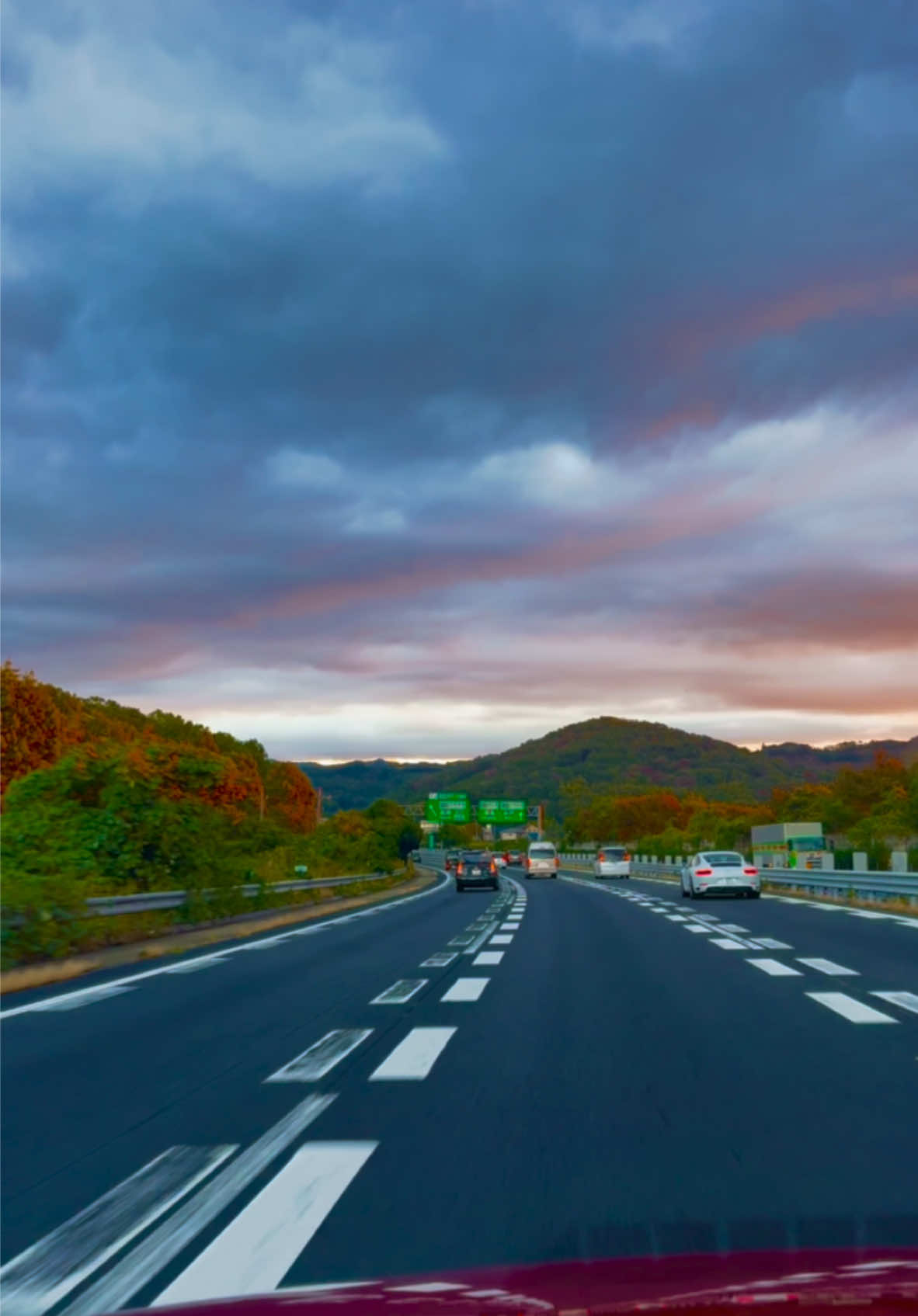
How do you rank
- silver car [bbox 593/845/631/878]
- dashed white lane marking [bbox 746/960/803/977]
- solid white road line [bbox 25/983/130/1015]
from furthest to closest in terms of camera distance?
silver car [bbox 593/845/631/878]
dashed white lane marking [bbox 746/960/803/977]
solid white road line [bbox 25/983/130/1015]

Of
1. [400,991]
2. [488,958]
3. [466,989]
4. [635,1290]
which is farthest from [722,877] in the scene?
[635,1290]

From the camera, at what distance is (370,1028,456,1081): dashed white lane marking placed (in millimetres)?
8703

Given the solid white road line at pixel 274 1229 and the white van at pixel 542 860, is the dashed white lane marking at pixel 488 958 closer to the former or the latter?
the solid white road line at pixel 274 1229

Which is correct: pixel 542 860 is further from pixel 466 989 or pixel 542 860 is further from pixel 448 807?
pixel 466 989

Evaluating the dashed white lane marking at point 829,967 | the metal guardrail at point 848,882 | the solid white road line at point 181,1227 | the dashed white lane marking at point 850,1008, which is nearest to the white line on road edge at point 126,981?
the solid white road line at point 181,1227

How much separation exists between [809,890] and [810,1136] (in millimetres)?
34654

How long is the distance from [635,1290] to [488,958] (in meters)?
14.4

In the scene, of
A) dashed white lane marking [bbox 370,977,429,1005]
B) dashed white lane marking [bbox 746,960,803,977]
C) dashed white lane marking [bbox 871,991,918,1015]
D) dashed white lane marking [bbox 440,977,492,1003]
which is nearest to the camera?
dashed white lane marking [bbox 871,991,918,1015]

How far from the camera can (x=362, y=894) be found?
153 ft

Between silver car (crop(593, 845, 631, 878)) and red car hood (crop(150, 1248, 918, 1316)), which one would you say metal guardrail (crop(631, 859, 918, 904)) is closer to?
silver car (crop(593, 845, 631, 878))

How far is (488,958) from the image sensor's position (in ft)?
57.7

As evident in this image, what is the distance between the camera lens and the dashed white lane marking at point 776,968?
14469mm

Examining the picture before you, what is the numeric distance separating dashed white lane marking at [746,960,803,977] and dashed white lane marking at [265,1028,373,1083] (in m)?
5.58

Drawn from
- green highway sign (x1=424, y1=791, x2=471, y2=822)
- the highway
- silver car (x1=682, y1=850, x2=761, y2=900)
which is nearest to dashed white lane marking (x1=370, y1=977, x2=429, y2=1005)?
the highway
